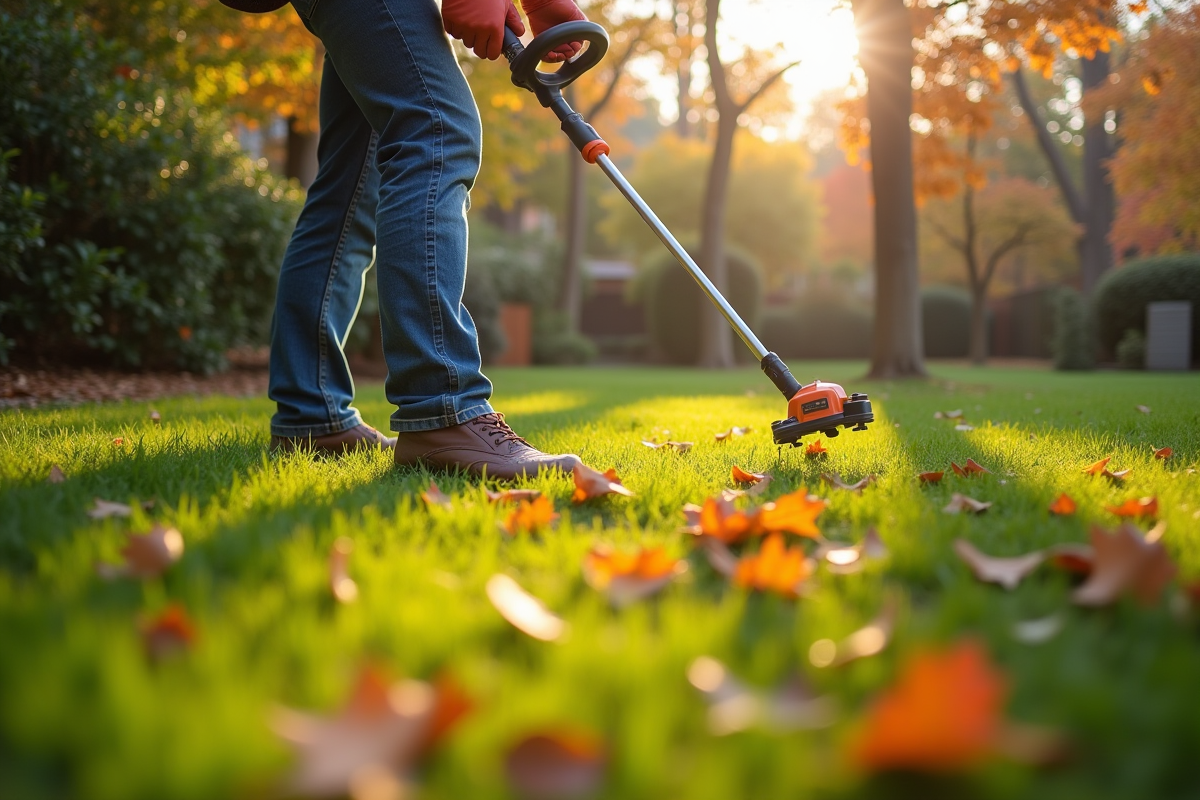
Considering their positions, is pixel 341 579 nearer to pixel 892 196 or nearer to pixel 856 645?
pixel 856 645

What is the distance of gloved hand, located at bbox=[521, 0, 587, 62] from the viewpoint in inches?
94.3

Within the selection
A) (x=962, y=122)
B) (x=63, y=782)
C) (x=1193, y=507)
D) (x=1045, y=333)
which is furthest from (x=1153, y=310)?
(x=63, y=782)

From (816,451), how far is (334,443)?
1430 mm

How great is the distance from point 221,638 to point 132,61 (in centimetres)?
695

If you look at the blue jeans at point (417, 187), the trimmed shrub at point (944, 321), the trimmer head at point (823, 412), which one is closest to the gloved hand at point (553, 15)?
the blue jeans at point (417, 187)

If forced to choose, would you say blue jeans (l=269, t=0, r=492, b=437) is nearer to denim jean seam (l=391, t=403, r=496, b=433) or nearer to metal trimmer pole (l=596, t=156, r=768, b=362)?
denim jean seam (l=391, t=403, r=496, b=433)

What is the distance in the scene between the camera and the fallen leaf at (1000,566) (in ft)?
3.81

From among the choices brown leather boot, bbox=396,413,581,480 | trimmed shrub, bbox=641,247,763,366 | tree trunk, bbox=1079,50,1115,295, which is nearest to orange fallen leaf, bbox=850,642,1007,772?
brown leather boot, bbox=396,413,581,480

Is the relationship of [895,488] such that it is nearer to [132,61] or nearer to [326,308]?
[326,308]

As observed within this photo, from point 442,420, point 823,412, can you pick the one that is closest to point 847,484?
point 823,412

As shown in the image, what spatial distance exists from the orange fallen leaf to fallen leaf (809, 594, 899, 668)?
18 centimetres

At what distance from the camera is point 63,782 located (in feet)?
2.14

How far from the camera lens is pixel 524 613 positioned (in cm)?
94

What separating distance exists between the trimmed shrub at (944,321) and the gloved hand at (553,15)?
66.3 ft
